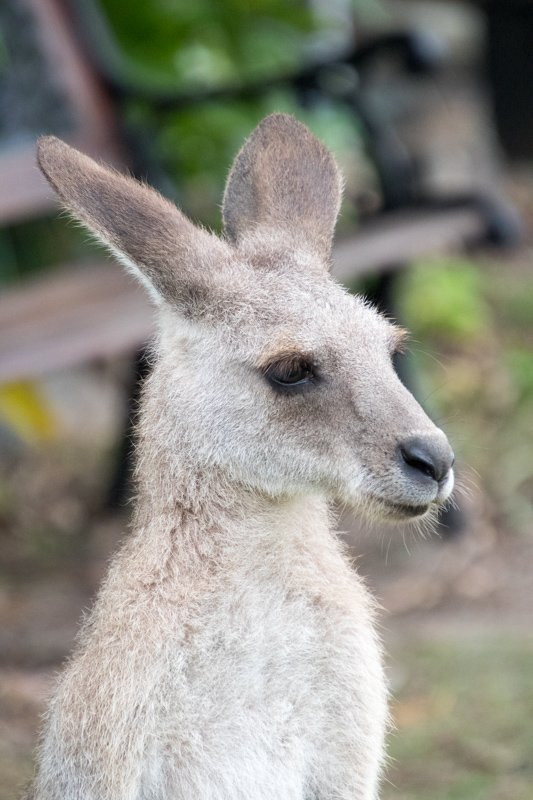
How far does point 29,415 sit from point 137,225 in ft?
15.8

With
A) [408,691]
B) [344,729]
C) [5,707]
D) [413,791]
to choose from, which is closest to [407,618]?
[408,691]

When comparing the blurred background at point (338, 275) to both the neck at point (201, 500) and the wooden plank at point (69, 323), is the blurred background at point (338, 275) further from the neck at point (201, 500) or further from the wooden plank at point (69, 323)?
the neck at point (201, 500)

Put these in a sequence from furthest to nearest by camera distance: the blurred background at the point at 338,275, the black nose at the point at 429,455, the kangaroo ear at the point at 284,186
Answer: the blurred background at the point at 338,275
the kangaroo ear at the point at 284,186
the black nose at the point at 429,455

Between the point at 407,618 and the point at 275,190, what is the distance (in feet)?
9.44

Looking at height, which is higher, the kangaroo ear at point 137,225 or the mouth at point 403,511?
the kangaroo ear at point 137,225

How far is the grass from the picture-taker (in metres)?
4.77

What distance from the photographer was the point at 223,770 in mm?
3207

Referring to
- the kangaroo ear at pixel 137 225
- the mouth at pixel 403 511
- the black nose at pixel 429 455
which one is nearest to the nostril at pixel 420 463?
the black nose at pixel 429 455

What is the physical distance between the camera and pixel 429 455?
318 centimetres

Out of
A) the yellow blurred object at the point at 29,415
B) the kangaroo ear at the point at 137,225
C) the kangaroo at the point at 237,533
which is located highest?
the kangaroo ear at the point at 137,225

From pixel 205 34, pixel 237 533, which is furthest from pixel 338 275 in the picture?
pixel 205 34

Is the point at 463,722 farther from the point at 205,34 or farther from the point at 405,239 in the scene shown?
the point at 205,34

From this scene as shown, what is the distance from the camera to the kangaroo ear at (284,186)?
3.81 m

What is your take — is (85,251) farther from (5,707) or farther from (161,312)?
(161,312)
